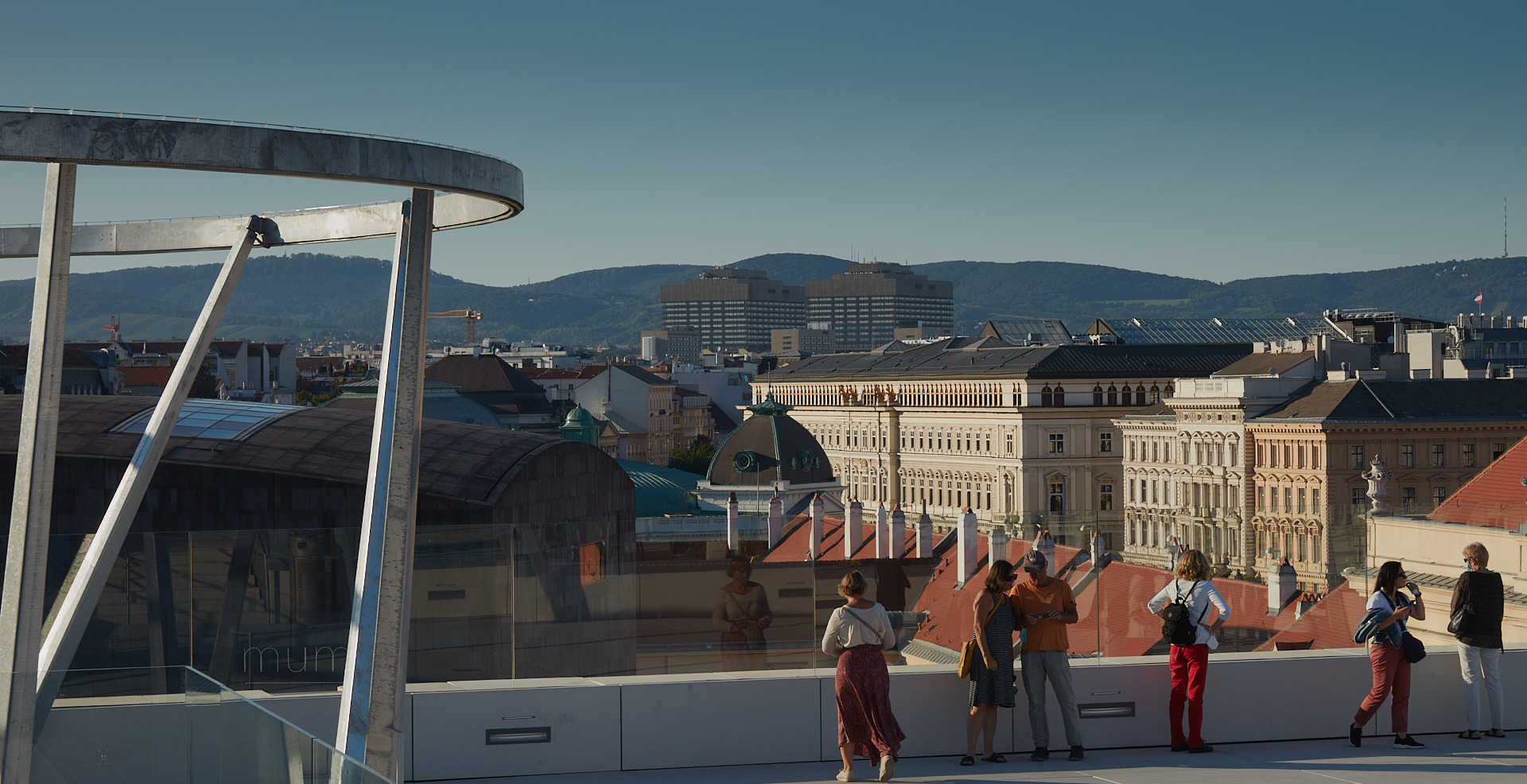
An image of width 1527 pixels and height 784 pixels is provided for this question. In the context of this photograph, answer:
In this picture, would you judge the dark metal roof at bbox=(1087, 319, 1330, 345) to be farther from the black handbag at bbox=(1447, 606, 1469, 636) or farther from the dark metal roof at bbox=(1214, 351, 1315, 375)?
the black handbag at bbox=(1447, 606, 1469, 636)

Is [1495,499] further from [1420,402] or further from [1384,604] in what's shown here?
[1420,402]

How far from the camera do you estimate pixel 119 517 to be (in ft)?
41.2

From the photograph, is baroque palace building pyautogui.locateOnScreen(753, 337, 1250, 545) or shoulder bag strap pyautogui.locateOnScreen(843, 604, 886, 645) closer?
shoulder bag strap pyautogui.locateOnScreen(843, 604, 886, 645)

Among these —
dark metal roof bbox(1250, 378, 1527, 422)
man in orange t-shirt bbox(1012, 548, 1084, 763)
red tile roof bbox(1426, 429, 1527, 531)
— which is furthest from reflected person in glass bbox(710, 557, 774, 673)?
dark metal roof bbox(1250, 378, 1527, 422)

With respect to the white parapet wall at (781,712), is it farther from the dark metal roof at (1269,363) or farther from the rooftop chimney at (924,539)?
the dark metal roof at (1269,363)

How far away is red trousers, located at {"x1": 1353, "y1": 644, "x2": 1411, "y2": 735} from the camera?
43.5ft

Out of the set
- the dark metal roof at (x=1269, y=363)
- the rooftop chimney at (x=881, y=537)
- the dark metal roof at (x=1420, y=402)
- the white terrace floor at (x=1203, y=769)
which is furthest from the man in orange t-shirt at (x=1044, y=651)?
the dark metal roof at (x=1269, y=363)

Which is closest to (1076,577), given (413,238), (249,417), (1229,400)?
(413,238)

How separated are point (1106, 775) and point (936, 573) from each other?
3582 mm

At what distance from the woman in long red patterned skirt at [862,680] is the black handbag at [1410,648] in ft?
12.5

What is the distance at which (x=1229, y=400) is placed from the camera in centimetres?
10438

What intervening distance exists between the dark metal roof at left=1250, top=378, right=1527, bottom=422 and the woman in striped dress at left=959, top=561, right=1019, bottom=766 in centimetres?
8717

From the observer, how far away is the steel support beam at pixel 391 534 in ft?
39.1

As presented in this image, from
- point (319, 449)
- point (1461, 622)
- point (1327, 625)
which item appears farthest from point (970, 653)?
point (319, 449)
